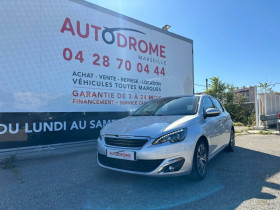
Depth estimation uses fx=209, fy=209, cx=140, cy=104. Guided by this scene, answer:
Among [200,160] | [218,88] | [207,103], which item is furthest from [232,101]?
[200,160]

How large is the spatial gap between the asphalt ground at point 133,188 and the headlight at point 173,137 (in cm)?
74

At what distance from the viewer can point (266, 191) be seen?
3023mm

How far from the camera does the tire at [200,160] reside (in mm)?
3203

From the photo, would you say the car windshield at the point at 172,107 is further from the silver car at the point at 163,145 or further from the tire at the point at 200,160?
the tire at the point at 200,160

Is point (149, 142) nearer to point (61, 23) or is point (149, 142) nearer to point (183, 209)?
point (183, 209)

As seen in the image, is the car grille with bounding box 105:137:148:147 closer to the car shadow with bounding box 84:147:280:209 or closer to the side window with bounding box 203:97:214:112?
the car shadow with bounding box 84:147:280:209

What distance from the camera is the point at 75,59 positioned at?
18.2 feet

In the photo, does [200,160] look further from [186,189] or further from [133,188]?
[133,188]

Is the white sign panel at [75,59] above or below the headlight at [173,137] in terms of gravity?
above

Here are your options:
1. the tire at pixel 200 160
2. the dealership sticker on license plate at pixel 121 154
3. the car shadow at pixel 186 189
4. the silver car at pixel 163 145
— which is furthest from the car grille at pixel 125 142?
the tire at pixel 200 160

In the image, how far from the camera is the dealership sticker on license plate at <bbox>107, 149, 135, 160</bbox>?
3.01 meters

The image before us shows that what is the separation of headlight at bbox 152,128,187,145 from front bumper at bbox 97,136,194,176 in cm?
5

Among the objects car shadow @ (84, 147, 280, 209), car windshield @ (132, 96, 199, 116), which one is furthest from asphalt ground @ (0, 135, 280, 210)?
car windshield @ (132, 96, 199, 116)

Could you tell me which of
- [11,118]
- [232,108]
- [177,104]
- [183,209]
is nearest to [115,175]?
[183,209]
